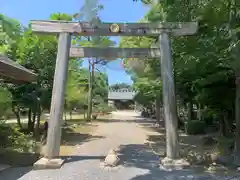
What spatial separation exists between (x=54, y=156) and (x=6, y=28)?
1313 cm

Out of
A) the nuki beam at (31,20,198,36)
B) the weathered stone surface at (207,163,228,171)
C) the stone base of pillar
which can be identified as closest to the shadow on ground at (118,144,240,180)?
the weathered stone surface at (207,163,228,171)

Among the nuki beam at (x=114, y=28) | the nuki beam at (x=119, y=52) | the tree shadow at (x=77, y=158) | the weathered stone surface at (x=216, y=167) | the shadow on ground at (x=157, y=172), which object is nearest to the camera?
the shadow on ground at (x=157, y=172)

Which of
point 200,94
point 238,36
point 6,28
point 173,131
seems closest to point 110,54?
point 173,131

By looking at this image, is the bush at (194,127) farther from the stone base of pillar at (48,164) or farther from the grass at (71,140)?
the stone base of pillar at (48,164)

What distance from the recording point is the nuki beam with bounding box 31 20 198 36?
9398mm

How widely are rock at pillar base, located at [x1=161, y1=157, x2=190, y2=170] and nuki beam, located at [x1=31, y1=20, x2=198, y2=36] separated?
387 cm

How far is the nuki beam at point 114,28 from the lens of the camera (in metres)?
9.40

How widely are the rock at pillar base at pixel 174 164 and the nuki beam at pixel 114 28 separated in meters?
3.87

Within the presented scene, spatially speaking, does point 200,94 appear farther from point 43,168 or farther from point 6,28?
point 6,28

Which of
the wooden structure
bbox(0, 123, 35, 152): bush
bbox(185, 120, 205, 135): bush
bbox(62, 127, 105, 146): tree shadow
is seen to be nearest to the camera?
the wooden structure

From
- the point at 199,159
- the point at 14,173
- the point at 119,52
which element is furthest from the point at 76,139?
the point at 14,173

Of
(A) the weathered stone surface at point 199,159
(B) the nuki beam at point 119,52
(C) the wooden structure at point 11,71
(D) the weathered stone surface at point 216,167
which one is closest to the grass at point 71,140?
(C) the wooden structure at point 11,71

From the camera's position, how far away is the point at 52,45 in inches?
672

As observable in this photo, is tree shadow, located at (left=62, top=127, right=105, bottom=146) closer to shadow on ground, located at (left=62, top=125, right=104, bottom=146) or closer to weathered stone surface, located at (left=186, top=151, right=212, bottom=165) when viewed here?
shadow on ground, located at (left=62, top=125, right=104, bottom=146)
